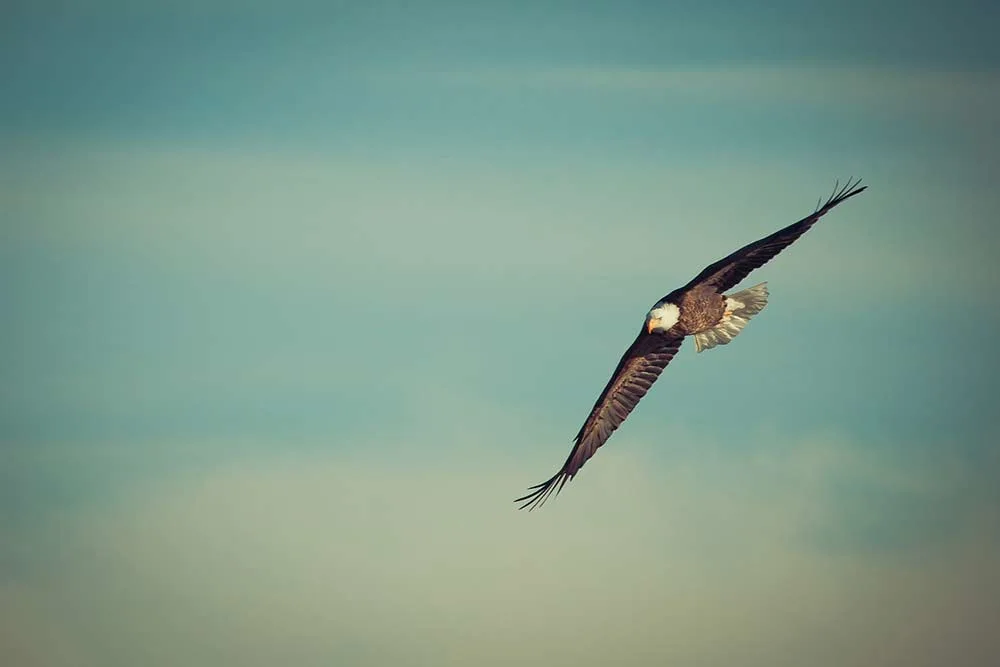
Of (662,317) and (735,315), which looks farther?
(735,315)

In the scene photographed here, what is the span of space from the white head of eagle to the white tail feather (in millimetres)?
579

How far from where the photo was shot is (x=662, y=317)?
1822 centimetres

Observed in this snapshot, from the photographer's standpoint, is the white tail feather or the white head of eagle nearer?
the white head of eagle

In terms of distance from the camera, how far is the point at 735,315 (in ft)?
61.2

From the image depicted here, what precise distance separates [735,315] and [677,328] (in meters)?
0.77

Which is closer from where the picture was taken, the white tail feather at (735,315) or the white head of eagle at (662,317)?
the white head of eagle at (662,317)

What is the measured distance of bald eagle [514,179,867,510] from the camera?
58.2 ft

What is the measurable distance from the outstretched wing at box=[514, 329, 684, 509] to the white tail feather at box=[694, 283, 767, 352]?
→ 0.40 meters

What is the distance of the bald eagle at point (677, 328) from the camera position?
17750 millimetres

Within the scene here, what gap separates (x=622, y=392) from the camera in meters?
19.4

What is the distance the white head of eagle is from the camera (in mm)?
18188

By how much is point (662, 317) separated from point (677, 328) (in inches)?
14.9

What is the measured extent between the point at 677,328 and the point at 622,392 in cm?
137

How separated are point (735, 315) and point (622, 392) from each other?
1843mm
